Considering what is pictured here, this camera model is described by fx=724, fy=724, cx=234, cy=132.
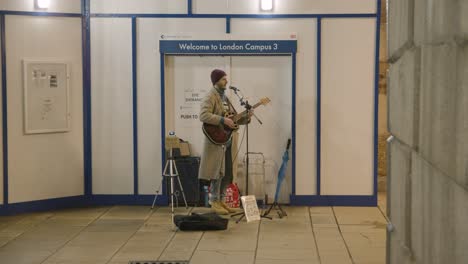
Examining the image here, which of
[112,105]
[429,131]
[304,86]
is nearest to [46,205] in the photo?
[112,105]

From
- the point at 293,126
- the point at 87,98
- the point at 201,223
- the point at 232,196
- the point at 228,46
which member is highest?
the point at 228,46

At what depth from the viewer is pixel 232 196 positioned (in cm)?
1010

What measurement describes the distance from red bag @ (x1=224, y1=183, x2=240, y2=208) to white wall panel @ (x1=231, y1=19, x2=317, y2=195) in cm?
104

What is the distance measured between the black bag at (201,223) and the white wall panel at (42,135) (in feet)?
7.63

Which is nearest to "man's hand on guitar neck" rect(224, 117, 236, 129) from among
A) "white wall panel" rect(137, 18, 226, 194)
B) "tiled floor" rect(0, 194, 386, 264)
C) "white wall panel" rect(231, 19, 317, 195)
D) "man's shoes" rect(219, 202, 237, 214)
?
"man's shoes" rect(219, 202, 237, 214)

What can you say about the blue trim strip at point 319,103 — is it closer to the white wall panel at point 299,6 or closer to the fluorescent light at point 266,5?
the white wall panel at point 299,6

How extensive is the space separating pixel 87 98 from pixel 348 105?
383 cm

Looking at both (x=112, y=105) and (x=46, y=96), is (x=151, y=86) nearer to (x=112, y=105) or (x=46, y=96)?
(x=112, y=105)

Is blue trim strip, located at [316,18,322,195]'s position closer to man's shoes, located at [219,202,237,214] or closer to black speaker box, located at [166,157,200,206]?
man's shoes, located at [219,202,237,214]

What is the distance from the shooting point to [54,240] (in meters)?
8.55

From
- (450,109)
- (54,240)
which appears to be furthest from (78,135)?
(450,109)

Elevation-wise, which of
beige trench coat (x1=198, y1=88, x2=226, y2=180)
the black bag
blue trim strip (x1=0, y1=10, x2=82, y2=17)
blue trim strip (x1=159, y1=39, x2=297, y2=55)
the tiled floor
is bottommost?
the tiled floor

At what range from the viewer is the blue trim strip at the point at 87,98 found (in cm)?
1055

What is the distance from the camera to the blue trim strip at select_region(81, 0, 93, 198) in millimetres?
10547
